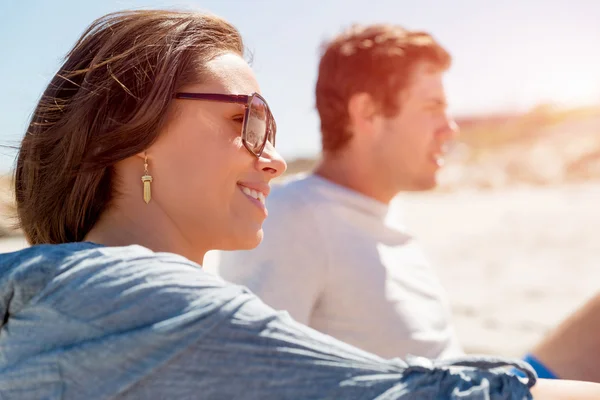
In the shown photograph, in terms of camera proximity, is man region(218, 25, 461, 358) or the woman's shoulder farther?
man region(218, 25, 461, 358)

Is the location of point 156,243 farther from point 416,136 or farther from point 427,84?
point 427,84

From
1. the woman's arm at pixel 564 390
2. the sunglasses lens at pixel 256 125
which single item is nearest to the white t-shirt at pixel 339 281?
the sunglasses lens at pixel 256 125

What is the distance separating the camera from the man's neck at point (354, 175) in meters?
3.04

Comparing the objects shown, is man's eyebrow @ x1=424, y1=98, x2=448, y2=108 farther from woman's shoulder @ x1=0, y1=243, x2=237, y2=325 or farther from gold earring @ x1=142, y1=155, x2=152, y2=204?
woman's shoulder @ x1=0, y1=243, x2=237, y2=325

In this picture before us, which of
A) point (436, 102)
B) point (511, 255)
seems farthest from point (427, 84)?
point (511, 255)

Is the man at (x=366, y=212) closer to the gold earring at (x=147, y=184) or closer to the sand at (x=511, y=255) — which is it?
the sand at (x=511, y=255)

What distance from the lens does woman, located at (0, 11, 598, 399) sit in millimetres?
1062

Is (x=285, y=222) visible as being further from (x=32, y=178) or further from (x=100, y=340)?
(x=100, y=340)

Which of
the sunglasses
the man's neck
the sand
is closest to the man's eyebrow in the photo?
the man's neck

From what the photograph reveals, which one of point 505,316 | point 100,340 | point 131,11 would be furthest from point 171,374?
point 505,316

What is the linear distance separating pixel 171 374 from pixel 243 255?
146 cm

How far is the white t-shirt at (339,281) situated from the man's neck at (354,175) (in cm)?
29

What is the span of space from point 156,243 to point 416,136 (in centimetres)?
196

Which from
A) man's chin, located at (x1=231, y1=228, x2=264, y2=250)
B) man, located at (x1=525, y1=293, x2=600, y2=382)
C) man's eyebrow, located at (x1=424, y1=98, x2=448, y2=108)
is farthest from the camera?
man's eyebrow, located at (x1=424, y1=98, x2=448, y2=108)
